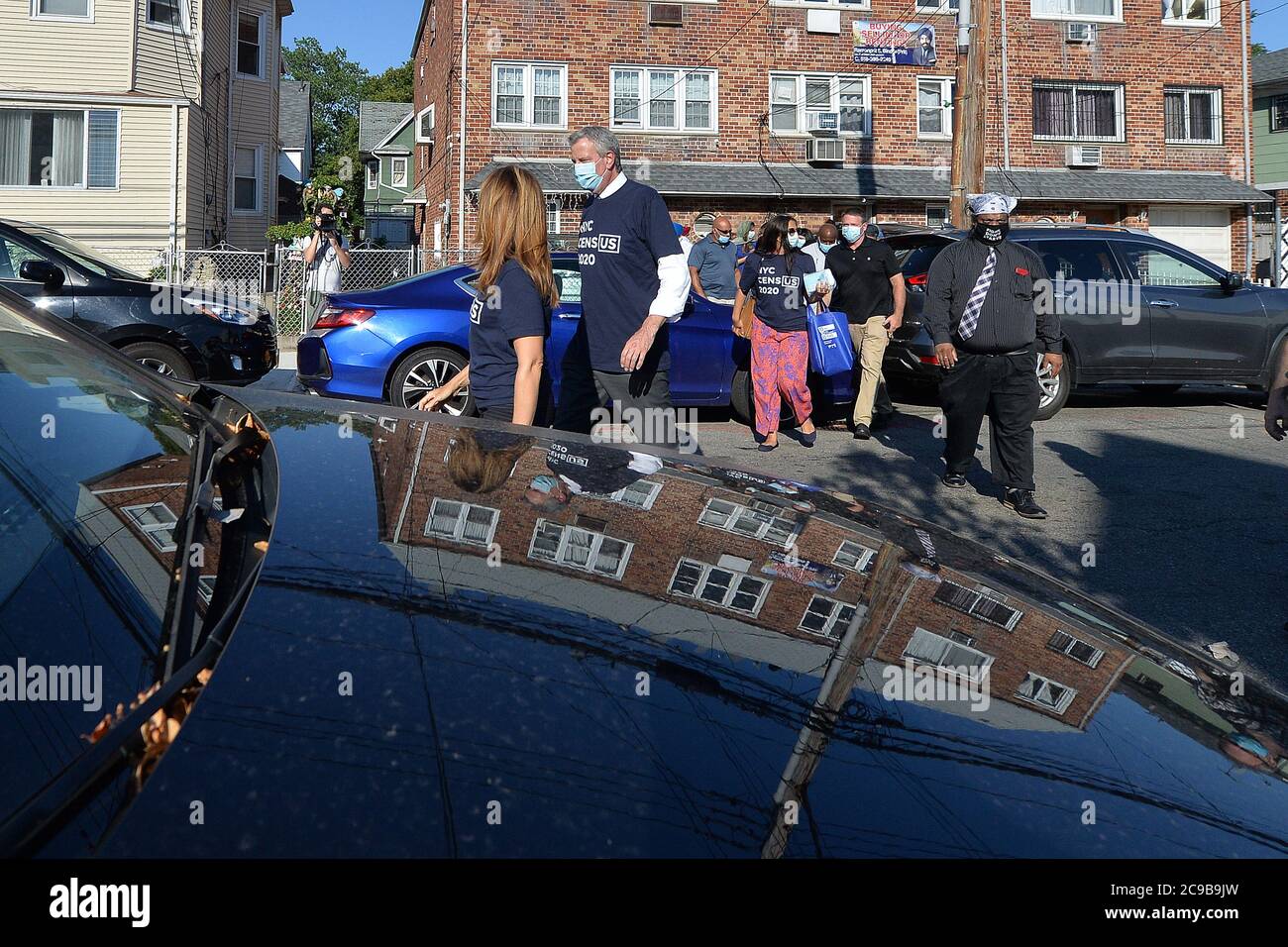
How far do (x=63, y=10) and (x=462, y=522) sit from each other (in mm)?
22982

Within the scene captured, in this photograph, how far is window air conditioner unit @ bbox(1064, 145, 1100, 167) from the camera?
2680 cm

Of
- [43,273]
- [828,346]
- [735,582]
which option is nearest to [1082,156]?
[828,346]

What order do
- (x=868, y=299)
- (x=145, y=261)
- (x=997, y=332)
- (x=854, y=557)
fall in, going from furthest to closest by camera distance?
(x=145, y=261) < (x=868, y=299) < (x=997, y=332) < (x=854, y=557)

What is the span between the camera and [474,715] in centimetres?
134

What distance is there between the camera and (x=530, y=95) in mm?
25297

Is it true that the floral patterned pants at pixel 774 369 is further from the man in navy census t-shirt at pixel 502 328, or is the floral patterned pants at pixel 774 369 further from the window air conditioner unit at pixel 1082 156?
the window air conditioner unit at pixel 1082 156

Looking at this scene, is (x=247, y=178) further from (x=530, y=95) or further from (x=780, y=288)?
(x=780, y=288)

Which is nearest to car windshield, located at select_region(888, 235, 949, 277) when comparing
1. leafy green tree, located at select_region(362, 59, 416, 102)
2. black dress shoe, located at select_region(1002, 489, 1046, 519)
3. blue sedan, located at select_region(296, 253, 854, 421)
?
blue sedan, located at select_region(296, 253, 854, 421)

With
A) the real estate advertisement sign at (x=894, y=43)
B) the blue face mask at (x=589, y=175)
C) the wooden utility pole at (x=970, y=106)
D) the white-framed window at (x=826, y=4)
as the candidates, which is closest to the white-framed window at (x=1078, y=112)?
the real estate advertisement sign at (x=894, y=43)

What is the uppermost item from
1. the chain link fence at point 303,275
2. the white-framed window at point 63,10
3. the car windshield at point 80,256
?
the white-framed window at point 63,10

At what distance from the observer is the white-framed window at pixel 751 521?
6.97ft

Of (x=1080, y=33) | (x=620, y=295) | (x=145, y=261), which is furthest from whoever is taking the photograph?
(x=1080, y=33)
